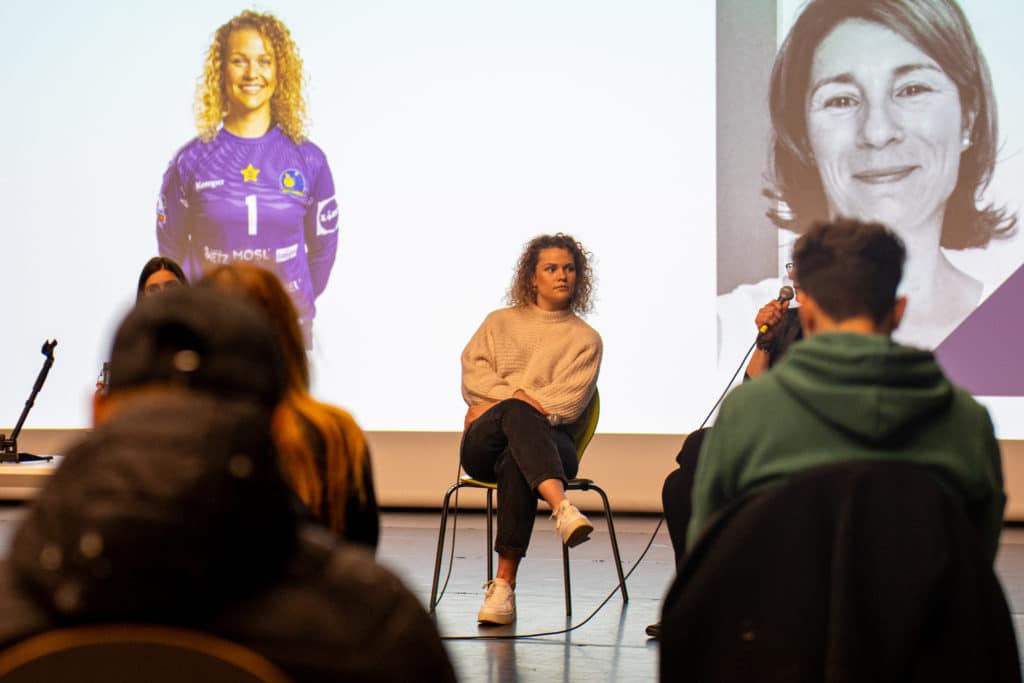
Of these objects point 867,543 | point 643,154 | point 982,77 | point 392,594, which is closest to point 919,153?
point 982,77

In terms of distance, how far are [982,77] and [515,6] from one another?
6.65 ft

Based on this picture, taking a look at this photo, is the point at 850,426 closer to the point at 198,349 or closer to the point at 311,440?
the point at 311,440

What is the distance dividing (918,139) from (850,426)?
13.2 ft

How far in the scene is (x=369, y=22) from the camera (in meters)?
5.58

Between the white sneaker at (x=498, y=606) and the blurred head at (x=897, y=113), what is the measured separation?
2618 millimetres

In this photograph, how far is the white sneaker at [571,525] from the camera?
3033mm

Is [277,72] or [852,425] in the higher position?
[277,72]

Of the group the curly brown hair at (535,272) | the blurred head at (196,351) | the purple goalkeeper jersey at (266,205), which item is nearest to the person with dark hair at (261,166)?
the purple goalkeeper jersey at (266,205)

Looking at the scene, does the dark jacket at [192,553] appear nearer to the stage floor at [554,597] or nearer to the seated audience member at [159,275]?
the stage floor at [554,597]

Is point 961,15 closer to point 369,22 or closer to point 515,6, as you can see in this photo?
point 515,6

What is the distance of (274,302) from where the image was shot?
4.61ft

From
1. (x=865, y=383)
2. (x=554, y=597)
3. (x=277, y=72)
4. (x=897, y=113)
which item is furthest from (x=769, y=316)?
(x=277, y=72)

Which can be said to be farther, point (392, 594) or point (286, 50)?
point (286, 50)

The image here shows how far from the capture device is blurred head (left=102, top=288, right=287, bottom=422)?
72cm
